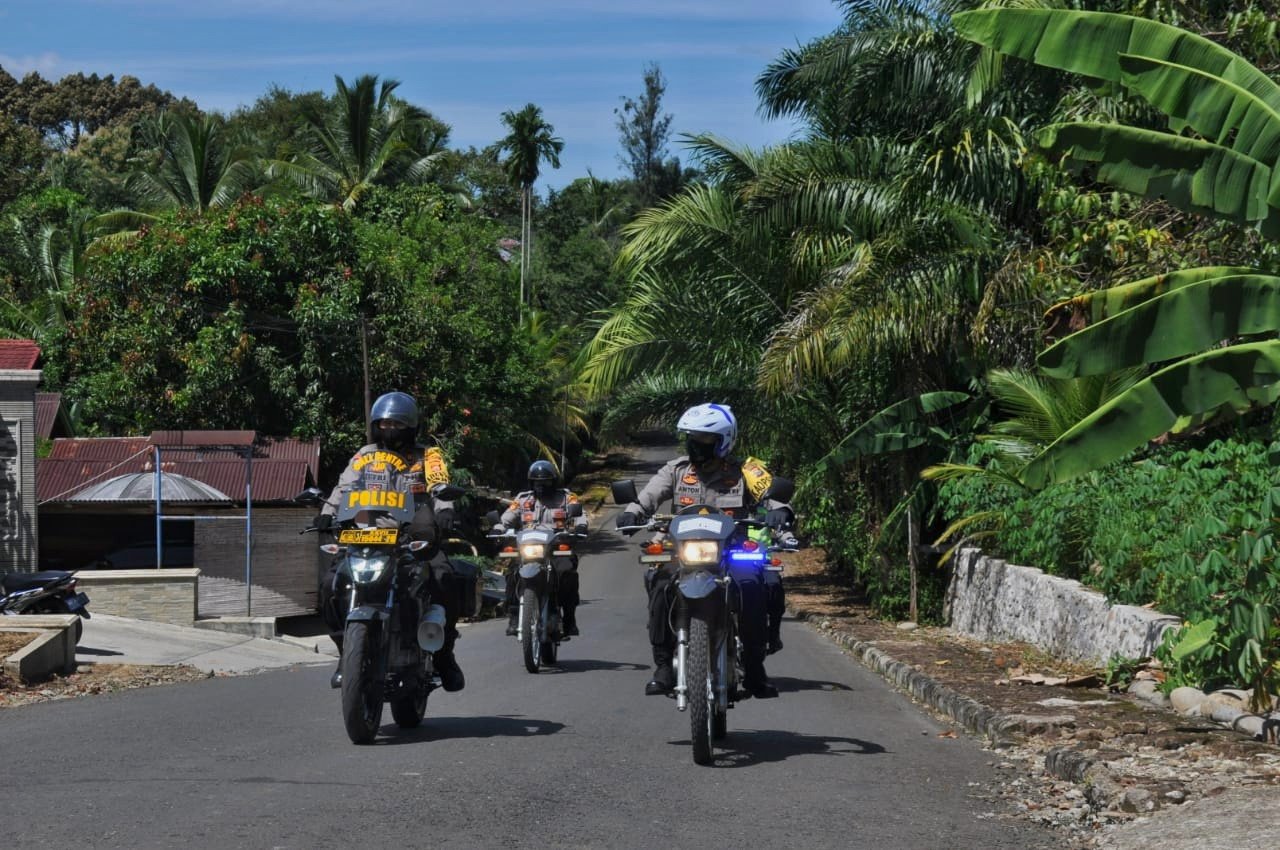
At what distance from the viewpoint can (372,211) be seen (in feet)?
137

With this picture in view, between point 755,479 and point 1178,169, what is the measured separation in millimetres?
3226

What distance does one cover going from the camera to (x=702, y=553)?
777 cm

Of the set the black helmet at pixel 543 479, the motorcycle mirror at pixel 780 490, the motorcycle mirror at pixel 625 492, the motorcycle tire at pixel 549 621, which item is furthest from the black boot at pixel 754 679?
the black helmet at pixel 543 479

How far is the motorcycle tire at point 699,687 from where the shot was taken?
24.7ft

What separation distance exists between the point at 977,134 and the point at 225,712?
43.8 ft

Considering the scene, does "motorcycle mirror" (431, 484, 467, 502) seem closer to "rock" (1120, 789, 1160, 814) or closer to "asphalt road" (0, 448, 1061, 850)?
"asphalt road" (0, 448, 1061, 850)

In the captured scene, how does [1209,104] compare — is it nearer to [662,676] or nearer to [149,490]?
[662,676]

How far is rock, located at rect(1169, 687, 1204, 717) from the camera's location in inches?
372

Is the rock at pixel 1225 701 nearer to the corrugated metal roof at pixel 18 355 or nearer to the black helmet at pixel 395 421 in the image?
the black helmet at pixel 395 421

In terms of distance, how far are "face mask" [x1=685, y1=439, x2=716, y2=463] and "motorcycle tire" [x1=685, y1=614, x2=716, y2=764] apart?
1.26 meters

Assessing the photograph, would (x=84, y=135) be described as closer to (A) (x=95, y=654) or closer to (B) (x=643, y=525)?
(A) (x=95, y=654)

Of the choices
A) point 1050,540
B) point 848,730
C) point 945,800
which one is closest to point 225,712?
point 848,730

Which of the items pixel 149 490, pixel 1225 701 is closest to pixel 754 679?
pixel 1225 701

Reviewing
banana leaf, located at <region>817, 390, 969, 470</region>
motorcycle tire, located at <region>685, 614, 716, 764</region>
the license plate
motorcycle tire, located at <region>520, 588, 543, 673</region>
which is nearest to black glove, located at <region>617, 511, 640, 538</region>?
motorcycle tire, located at <region>685, 614, 716, 764</region>
